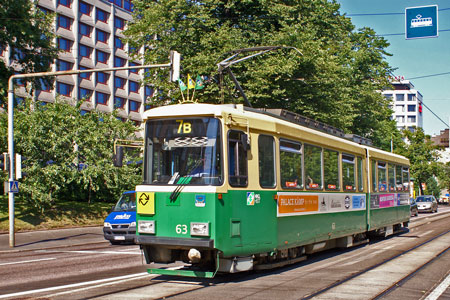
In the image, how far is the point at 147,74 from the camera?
29.9 m

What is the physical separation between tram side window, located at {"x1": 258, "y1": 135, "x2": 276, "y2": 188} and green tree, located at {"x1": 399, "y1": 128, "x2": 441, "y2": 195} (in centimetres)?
6319

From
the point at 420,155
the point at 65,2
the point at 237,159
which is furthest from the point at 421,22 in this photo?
the point at 420,155

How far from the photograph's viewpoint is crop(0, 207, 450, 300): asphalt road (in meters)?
8.50

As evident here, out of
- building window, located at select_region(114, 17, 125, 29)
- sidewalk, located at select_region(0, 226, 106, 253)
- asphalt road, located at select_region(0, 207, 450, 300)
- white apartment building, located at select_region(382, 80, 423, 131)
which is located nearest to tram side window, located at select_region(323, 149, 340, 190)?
asphalt road, located at select_region(0, 207, 450, 300)

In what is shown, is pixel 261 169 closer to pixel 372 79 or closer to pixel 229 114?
pixel 229 114

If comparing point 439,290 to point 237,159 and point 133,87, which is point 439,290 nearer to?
point 237,159

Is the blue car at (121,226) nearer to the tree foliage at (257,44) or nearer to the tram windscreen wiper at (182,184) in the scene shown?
the tram windscreen wiper at (182,184)

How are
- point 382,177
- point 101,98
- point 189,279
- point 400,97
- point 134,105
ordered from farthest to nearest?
point 400,97
point 134,105
point 101,98
point 382,177
point 189,279

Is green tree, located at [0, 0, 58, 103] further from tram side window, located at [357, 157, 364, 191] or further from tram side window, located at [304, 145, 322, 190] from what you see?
tram side window, located at [304, 145, 322, 190]

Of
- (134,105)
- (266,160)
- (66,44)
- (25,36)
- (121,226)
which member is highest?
(66,44)

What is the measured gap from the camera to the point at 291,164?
446 inches

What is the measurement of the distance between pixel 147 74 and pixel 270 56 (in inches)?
290

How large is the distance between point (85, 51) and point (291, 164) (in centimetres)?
5736

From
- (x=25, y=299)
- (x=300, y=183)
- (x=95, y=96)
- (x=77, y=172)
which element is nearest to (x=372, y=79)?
(x=77, y=172)
